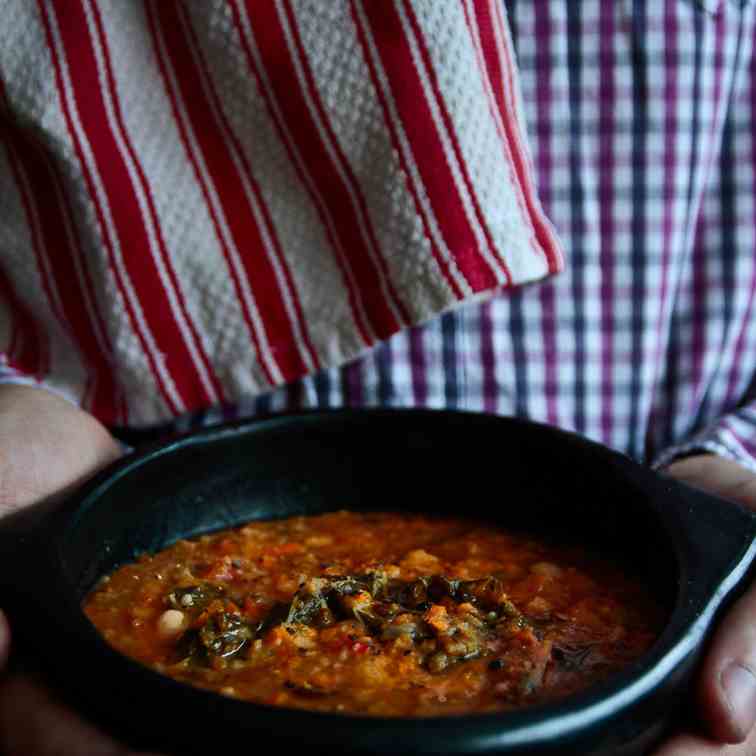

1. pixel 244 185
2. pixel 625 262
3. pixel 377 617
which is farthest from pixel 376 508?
pixel 625 262

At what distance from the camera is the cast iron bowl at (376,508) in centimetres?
93

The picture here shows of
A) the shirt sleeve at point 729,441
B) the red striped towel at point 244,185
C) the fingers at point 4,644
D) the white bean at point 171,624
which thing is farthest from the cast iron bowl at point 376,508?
the shirt sleeve at point 729,441

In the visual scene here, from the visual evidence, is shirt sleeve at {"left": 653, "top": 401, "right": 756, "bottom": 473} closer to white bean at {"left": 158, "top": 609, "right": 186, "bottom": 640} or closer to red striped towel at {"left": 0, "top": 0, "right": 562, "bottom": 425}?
red striped towel at {"left": 0, "top": 0, "right": 562, "bottom": 425}

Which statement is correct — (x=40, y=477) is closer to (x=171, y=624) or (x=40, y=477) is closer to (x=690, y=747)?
(x=171, y=624)

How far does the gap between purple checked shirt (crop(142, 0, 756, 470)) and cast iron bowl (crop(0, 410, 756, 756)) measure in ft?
0.94

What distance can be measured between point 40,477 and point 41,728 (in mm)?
496

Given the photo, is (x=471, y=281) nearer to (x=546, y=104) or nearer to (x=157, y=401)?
(x=546, y=104)

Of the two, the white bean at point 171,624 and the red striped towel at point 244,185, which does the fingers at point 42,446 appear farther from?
the white bean at point 171,624

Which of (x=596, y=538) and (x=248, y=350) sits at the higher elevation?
(x=248, y=350)

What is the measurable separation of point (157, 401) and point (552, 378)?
667mm

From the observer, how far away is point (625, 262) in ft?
6.21

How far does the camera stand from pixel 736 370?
77.2 inches

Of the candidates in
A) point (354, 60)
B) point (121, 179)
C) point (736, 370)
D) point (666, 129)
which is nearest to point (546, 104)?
point (666, 129)

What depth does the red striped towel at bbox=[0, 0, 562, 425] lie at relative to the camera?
158cm
